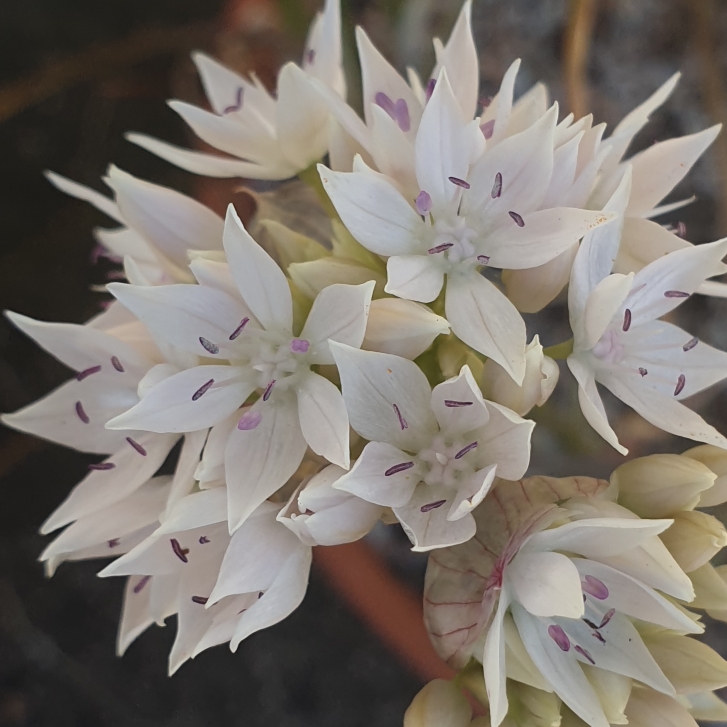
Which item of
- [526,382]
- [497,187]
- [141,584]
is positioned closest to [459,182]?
[497,187]

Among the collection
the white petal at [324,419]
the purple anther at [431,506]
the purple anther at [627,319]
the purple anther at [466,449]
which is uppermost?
the white petal at [324,419]

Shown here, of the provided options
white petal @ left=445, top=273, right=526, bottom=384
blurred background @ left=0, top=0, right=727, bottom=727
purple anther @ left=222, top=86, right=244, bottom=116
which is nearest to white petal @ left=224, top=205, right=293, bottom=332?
white petal @ left=445, top=273, right=526, bottom=384

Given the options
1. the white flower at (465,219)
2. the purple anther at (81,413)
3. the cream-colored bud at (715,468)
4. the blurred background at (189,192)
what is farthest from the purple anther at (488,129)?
the blurred background at (189,192)

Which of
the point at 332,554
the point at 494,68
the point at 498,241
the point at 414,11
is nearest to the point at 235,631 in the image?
the point at 498,241

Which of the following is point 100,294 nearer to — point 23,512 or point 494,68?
point 23,512

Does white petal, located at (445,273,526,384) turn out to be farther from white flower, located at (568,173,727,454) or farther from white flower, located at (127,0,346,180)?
white flower, located at (127,0,346,180)

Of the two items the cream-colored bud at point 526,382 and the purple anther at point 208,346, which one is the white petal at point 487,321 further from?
the purple anther at point 208,346
